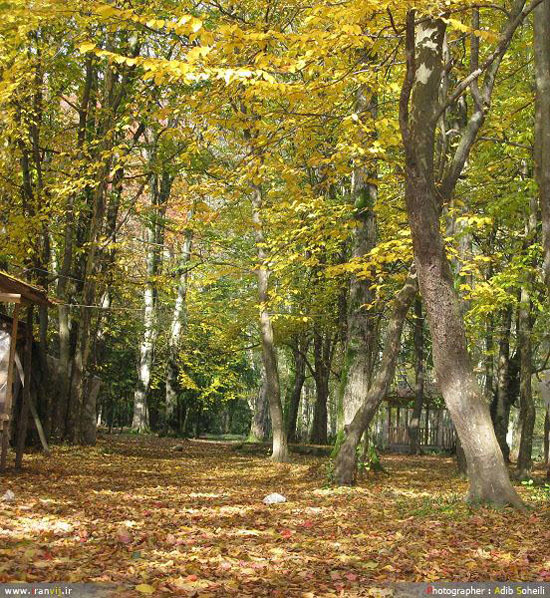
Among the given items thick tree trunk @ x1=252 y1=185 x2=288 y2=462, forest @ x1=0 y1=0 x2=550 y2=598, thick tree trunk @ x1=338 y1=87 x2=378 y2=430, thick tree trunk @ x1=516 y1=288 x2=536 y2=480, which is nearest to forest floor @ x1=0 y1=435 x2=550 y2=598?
forest @ x1=0 y1=0 x2=550 y2=598

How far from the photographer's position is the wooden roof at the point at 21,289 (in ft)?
33.3

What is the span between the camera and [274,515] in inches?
329

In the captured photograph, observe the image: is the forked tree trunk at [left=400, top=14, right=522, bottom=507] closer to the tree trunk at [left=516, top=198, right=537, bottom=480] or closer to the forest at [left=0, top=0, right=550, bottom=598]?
the forest at [left=0, top=0, right=550, bottom=598]

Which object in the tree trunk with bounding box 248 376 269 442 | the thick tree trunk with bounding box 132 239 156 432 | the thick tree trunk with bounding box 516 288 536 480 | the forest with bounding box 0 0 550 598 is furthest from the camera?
the tree trunk with bounding box 248 376 269 442

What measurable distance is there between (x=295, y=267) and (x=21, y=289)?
10064 millimetres

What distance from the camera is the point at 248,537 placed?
6715mm

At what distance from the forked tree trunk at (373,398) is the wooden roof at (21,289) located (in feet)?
18.2

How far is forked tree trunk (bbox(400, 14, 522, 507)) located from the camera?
321 inches

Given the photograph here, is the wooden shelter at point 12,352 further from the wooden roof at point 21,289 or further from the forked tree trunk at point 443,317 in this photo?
the forked tree trunk at point 443,317

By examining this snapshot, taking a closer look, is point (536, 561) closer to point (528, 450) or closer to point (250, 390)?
point (528, 450)

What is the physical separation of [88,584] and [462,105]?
11.9 meters

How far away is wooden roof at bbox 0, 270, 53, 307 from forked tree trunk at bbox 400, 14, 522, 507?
5.82 meters

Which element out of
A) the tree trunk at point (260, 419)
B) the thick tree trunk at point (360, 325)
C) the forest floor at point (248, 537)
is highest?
the thick tree trunk at point (360, 325)

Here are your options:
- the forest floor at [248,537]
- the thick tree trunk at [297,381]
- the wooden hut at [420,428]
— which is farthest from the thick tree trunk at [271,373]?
the wooden hut at [420,428]
